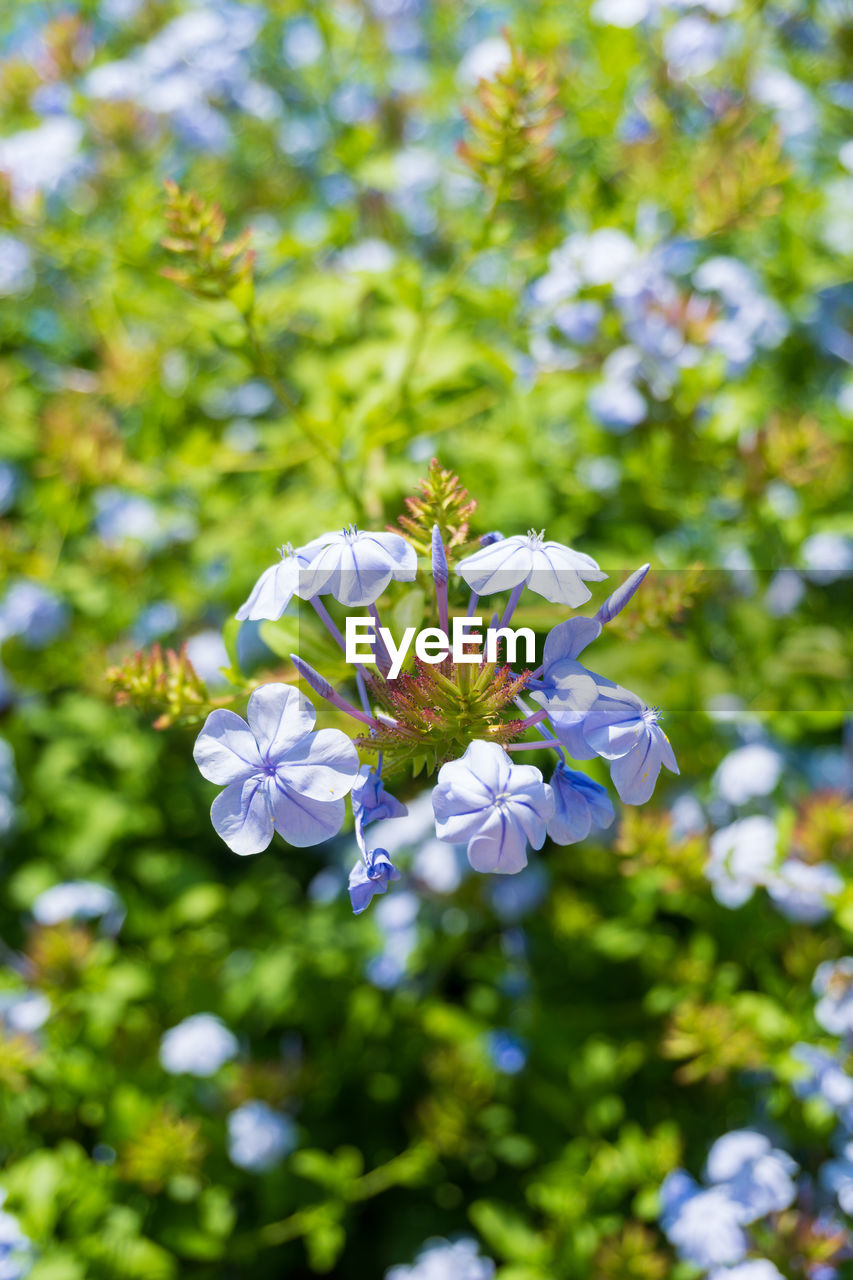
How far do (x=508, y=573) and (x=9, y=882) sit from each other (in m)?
2.21

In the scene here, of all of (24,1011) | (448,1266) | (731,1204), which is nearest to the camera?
(731,1204)

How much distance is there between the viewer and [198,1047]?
6.95 feet

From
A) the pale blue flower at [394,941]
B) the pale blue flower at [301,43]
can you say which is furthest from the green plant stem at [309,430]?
the pale blue flower at [301,43]

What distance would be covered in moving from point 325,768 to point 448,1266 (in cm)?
160

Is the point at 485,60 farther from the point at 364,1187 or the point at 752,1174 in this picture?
the point at 364,1187

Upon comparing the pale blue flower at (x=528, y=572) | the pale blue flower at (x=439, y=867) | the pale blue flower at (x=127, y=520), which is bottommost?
the pale blue flower at (x=439, y=867)

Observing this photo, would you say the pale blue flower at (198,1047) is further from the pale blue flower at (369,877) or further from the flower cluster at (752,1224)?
the pale blue flower at (369,877)

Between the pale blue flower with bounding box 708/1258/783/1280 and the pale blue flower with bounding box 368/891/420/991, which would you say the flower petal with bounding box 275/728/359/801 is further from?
the pale blue flower with bounding box 368/891/420/991

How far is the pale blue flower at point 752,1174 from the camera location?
1.75 metres

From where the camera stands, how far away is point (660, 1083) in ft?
7.63

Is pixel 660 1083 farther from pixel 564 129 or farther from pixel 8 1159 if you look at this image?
pixel 564 129

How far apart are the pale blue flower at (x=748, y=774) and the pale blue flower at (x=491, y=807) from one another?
1304 millimetres

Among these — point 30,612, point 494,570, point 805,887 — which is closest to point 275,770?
point 494,570

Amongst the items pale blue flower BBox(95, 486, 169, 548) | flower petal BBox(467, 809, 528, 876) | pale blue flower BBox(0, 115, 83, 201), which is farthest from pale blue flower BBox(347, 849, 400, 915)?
pale blue flower BBox(0, 115, 83, 201)
